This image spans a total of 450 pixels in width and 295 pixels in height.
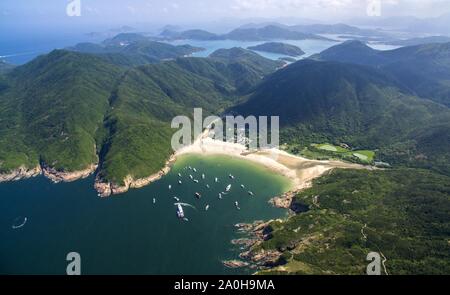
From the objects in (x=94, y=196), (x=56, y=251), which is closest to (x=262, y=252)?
(x=56, y=251)

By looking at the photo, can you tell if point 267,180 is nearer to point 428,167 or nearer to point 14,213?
point 428,167

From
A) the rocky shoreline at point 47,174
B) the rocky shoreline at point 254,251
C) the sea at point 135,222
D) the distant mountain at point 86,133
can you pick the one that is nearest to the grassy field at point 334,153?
the sea at point 135,222

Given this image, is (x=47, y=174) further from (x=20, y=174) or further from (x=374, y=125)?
(x=374, y=125)

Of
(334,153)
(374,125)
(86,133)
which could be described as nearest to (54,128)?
(86,133)

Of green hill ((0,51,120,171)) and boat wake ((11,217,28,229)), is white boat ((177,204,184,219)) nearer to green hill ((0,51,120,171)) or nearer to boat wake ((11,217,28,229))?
boat wake ((11,217,28,229))

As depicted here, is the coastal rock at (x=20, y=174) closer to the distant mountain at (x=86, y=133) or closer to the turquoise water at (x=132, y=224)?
the distant mountain at (x=86, y=133)

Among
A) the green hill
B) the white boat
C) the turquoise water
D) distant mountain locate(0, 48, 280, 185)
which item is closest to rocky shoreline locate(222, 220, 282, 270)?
the turquoise water
